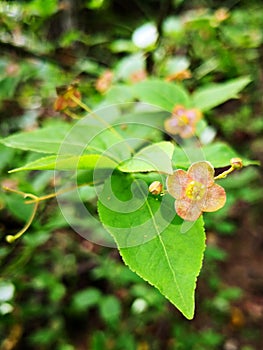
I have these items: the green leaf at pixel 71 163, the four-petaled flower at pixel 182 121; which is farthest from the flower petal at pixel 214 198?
the four-petaled flower at pixel 182 121

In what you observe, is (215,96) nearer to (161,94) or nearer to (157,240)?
(161,94)

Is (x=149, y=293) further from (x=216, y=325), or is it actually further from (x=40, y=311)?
(x=216, y=325)

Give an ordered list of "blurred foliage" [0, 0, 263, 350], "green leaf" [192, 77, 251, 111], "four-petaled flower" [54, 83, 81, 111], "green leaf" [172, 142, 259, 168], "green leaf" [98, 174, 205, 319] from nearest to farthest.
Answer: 1. "green leaf" [98, 174, 205, 319]
2. "green leaf" [172, 142, 259, 168]
3. "four-petaled flower" [54, 83, 81, 111]
4. "green leaf" [192, 77, 251, 111]
5. "blurred foliage" [0, 0, 263, 350]

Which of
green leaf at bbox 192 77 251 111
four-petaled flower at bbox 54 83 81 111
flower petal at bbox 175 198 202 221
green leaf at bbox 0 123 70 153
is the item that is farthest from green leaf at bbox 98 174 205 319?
green leaf at bbox 192 77 251 111

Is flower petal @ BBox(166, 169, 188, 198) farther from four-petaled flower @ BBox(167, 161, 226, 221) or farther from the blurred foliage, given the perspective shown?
the blurred foliage

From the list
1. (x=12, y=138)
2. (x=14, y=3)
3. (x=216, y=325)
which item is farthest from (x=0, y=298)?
(x=216, y=325)

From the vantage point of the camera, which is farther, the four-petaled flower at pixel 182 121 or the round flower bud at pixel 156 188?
the four-petaled flower at pixel 182 121

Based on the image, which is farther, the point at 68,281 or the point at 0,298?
the point at 68,281

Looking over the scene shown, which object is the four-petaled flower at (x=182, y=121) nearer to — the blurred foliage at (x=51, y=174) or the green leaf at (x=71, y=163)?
the blurred foliage at (x=51, y=174)
